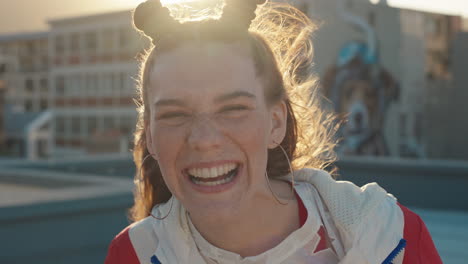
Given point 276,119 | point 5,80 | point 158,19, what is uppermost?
point 158,19

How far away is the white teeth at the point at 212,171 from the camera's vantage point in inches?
67.1

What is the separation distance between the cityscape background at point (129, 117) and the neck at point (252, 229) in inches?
29.0

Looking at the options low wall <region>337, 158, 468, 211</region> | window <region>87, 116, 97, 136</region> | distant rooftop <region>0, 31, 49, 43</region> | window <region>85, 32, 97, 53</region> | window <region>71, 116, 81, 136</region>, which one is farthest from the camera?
distant rooftop <region>0, 31, 49, 43</region>

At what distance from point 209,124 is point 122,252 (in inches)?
22.7

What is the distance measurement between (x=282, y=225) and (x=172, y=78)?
591 mm

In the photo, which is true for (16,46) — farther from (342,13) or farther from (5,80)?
(342,13)

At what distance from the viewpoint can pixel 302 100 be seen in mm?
2287

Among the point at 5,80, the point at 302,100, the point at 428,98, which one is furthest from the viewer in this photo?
the point at 5,80

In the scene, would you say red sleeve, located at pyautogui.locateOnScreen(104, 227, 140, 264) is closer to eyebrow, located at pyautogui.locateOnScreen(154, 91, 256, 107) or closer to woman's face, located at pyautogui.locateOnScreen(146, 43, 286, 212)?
woman's face, located at pyautogui.locateOnScreen(146, 43, 286, 212)

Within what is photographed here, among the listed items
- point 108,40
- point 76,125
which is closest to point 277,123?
point 108,40

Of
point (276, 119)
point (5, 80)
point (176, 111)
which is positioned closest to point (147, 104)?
point (176, 111)

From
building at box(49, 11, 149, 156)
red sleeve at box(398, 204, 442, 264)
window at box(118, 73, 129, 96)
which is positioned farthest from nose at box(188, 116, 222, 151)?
window at box(118, 73, 129, 96)

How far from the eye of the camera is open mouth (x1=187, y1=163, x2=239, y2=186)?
171cm

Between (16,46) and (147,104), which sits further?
(16,46)
